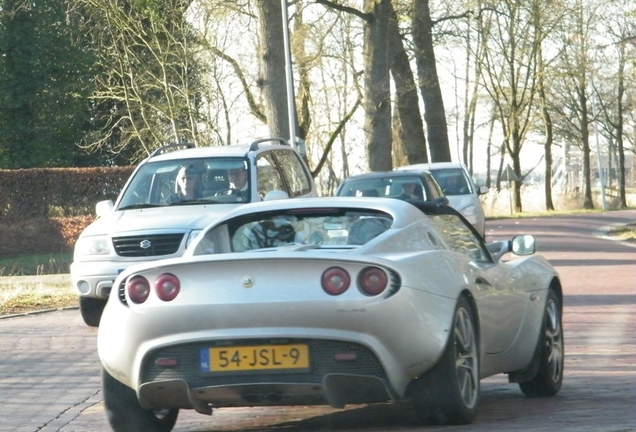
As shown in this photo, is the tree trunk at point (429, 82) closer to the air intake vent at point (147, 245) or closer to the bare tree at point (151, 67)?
the bare tree at point (151, 67)

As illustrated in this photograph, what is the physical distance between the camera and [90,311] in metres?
15.0

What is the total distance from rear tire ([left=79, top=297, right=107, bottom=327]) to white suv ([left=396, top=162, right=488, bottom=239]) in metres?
11.9

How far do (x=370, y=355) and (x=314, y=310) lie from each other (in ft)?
1.19

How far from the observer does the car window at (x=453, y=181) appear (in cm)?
2772

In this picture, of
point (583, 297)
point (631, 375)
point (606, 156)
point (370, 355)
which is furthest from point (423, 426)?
point (606, 156)

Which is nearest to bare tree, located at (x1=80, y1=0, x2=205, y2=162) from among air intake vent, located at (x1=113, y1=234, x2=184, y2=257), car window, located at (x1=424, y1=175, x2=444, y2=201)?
car window, located at (x1=424, y1=175, x2=444, y2=201)

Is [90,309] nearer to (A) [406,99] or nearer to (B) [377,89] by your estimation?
(B) [377,89]

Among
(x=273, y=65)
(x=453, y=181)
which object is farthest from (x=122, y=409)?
(x=453, y=181)

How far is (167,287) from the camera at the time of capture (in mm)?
6793

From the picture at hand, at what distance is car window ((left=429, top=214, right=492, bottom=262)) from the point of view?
8.03 m

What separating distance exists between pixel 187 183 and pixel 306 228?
8.08 meters

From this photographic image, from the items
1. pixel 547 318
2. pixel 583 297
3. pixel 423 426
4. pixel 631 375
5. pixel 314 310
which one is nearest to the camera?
pixel 314 310

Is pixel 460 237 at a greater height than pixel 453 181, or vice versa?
pixel 460 237

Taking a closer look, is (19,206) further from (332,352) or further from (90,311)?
(332,352)
